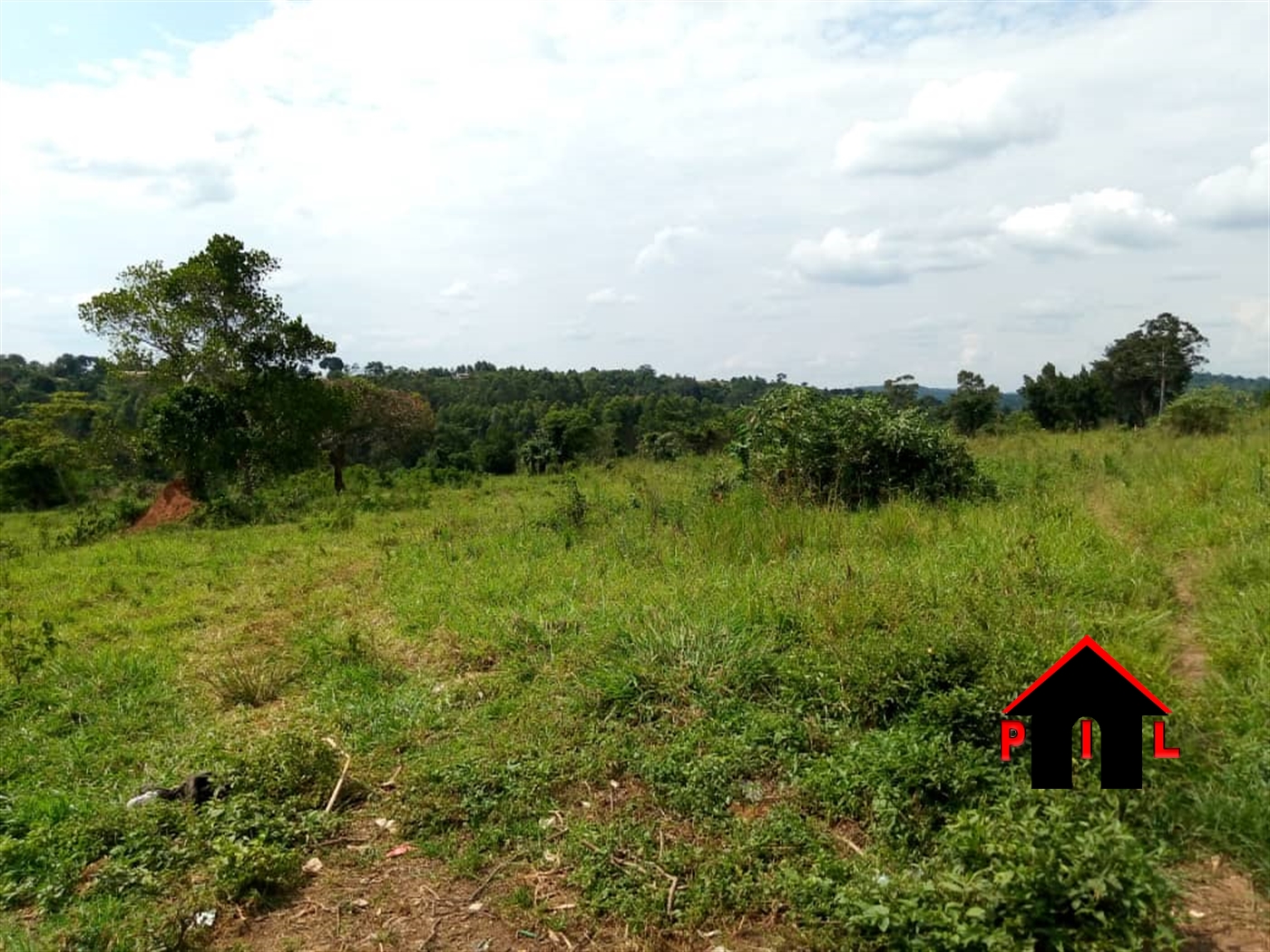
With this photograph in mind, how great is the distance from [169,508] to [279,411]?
2229mm

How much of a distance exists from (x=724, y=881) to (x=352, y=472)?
15.4 metres

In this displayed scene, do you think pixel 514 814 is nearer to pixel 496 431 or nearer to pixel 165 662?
pixel 165 662

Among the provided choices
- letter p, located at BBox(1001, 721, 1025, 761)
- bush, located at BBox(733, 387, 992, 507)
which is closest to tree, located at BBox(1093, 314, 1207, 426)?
bush, located at BBox(733, 387, 992, 507)

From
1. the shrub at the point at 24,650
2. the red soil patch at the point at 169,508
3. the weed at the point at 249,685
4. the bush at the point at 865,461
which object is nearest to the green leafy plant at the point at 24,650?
the shrub at the point at 24,650

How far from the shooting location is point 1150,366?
2505 centimetres

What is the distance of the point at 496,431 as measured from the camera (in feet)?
83.6

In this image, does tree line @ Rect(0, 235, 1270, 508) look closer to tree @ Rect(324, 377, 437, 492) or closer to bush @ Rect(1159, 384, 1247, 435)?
tree @ Rect(324, 377, 437, 492)

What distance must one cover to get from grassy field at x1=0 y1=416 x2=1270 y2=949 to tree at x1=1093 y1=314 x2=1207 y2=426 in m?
22.1

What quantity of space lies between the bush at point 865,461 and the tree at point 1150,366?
2052 centimetres

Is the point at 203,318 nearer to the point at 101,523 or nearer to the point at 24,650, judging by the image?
the point at 101,523

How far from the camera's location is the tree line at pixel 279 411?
480 inches

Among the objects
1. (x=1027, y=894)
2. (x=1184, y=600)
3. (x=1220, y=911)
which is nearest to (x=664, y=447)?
(x=1184, y=600)

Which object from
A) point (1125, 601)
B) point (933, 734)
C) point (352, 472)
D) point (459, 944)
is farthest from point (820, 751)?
point (352, 472)

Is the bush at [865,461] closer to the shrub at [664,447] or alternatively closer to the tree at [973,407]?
the shrub at [664,447]
